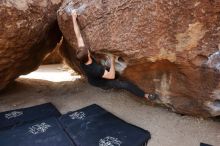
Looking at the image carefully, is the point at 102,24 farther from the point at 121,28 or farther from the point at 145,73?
the point at 145,73

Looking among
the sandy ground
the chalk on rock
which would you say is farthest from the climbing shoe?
the chalk on rock

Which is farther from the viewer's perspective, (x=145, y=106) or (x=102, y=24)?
(x=145, y=106)

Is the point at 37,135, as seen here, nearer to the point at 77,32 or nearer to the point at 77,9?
the point at 77,32

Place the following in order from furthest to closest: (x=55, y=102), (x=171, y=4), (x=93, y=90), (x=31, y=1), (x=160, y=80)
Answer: (x=93, y=90)
(x=55, y=102)
(x=31, y=1)
(x=160, y=80)
(x=171, y=4)

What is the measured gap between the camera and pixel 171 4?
200cm

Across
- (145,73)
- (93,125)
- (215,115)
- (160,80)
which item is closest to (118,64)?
(145,73)

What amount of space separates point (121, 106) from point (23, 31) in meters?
1.23

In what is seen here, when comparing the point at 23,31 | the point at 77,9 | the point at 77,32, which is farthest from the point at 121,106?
the point at 23,31

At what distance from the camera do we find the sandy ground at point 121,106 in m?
2.16

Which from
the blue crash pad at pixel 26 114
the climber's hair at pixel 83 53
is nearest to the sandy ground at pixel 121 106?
the blue crash pad at pixel 26 114

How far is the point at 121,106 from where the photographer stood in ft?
8.80

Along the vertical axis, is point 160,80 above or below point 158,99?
above

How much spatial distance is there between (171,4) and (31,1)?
136 centimetres

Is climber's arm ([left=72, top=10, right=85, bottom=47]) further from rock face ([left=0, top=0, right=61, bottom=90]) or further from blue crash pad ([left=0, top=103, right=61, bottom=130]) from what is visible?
blue crash pad ([left=0, top=103, right=61, bottom=130])
